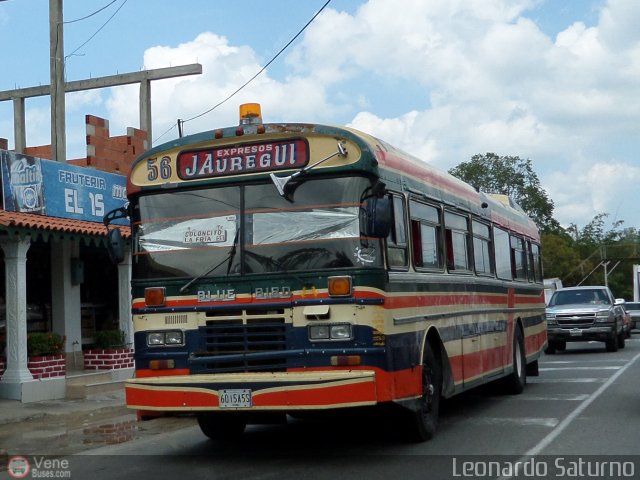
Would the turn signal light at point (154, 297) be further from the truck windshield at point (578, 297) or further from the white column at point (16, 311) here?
the truck windshield at point (578, 297)

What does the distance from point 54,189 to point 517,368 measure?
8.07 meters

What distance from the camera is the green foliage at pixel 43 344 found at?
1538 cm

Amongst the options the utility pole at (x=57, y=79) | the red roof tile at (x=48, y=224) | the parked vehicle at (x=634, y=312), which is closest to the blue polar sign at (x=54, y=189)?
the red roof tile at (x=48, y=224)

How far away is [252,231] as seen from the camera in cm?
899

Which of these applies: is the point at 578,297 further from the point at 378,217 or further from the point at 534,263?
the point at 378,217

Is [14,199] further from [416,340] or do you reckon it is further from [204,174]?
[416,340]

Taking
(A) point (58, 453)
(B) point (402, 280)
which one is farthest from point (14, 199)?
(B) point (402, 280)

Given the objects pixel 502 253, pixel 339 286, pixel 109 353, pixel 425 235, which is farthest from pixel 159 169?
pixel 109 353

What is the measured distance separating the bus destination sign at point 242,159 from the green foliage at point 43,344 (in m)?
7.14

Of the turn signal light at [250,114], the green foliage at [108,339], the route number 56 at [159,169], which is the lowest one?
the green foliage at [108,339]

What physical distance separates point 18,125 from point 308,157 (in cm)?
1573

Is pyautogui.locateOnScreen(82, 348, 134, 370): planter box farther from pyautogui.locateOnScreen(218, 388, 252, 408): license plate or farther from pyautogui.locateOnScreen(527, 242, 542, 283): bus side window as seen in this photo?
pyautogui.locateOnScreen(218, 388, 252, 408): license plate

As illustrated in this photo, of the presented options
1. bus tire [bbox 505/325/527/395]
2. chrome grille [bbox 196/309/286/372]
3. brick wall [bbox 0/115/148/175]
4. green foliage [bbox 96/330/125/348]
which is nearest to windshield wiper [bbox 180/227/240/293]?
chrome grille [bbox 196/309/286/372]

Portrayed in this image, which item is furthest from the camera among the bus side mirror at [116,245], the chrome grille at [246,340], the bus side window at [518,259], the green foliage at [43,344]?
the bus side window at [518,259]
